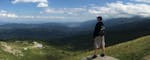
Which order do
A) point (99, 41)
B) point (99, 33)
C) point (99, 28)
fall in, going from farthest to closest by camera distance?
point (99, 41) < point (99, 33) < point (99, 28)

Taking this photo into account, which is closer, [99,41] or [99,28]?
[99,28]

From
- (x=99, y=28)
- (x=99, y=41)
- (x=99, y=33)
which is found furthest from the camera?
(x=99, y=41)

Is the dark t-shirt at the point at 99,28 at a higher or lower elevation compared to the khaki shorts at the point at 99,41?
higher

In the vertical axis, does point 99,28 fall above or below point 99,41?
above

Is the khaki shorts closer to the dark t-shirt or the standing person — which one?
the standing person

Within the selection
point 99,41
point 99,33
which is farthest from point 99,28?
point 99,41

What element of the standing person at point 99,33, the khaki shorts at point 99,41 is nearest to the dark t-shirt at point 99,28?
the standing person at point 99,33

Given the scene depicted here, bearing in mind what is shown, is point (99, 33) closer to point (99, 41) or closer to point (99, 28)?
point (99, 28)

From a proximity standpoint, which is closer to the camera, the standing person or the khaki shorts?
the standing person

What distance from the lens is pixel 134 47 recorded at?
100 meters

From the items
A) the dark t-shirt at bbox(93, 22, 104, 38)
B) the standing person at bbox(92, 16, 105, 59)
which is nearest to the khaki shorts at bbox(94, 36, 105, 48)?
the standing person at bbox(92, 16, 105, 59)

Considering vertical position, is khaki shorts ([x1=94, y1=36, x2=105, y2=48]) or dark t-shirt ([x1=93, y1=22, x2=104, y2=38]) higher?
dark t-shirt ([x1=93, y1=22, x2=104, y2=38])

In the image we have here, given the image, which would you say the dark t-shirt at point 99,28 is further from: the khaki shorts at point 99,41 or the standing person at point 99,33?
the khaki shorts at point 99,41

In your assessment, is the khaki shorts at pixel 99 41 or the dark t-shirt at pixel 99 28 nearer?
the dark t-shirt at pixel 99 28
